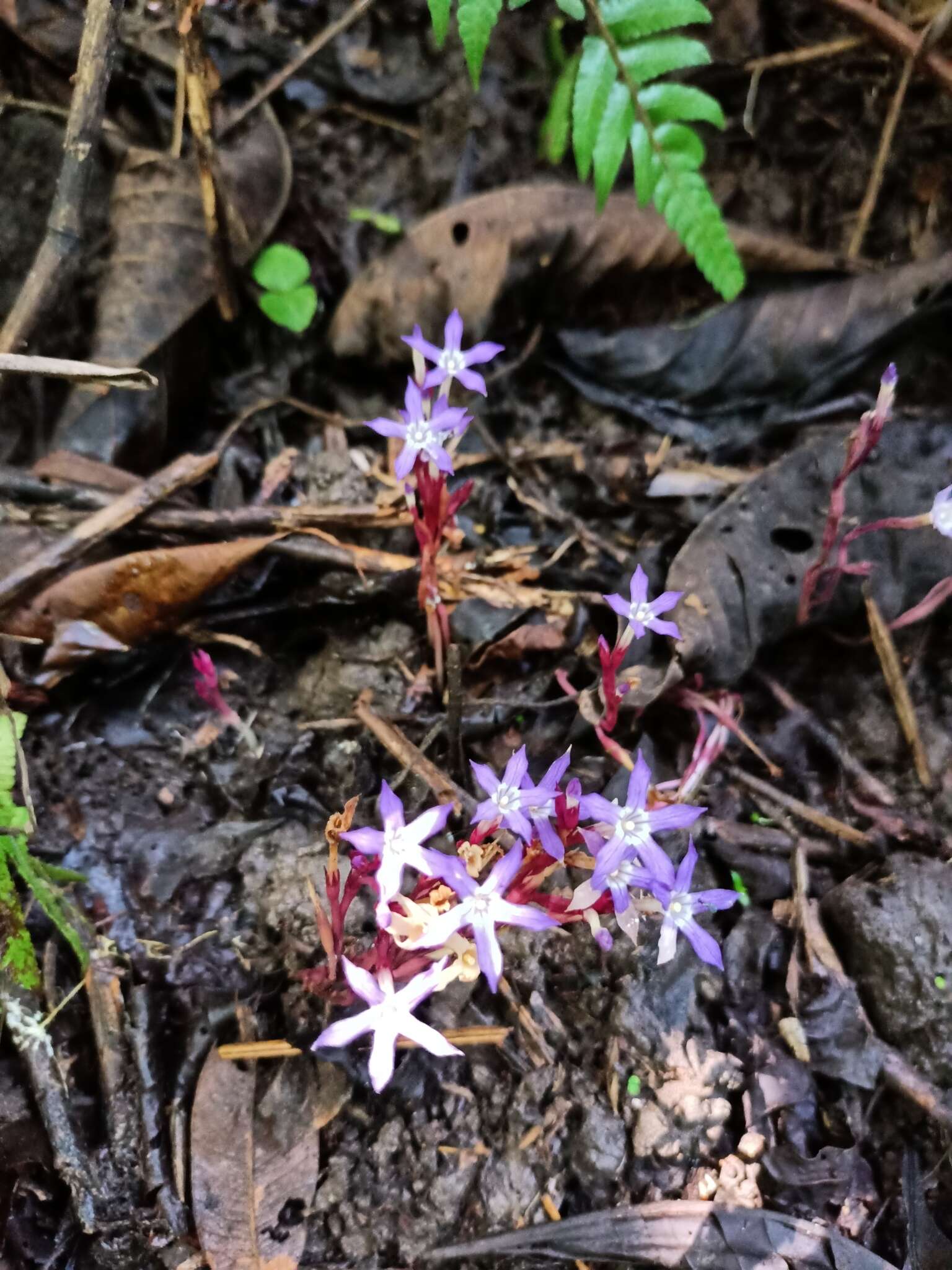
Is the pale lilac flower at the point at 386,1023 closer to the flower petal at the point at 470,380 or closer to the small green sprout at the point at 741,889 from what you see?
the small green sprout at the point at 741,889

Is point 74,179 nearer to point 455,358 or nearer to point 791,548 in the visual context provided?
point 455,358

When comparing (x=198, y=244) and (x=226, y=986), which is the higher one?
(x=198, y=244)

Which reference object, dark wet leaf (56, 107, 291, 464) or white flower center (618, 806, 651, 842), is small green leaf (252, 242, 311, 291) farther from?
white flower center (618, 806, 651, 842)

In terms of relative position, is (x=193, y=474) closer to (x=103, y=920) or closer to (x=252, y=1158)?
(x=103, y=920)

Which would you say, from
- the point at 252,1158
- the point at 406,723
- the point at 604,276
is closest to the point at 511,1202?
the point at 252,1158

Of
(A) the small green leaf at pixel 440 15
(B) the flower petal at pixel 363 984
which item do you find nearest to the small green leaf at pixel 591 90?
(A) the small green leaf at pixel 440 15

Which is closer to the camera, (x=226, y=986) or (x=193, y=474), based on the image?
(x=226, y=986)
